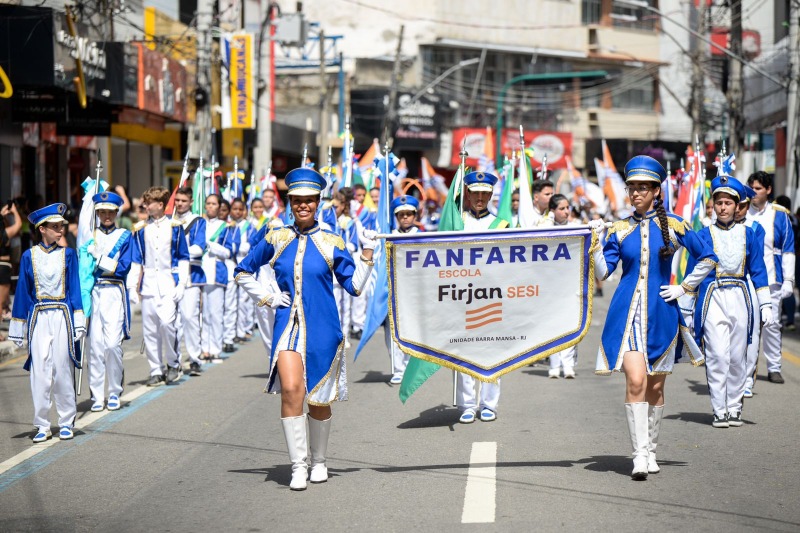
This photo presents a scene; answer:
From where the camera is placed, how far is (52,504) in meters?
7.46

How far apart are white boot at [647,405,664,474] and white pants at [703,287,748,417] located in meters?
2.10

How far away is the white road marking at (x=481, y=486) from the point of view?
22.5ft

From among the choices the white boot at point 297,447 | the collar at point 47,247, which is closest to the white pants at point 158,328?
the collar at point 47,247

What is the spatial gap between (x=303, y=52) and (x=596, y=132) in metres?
18.3

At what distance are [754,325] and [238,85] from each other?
2204cm

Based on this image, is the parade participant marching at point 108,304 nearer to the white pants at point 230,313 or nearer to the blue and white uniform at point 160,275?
the blue and white uniform at point 160,275

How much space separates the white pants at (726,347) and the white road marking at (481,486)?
2.03 meters

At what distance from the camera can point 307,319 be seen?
7883 mm

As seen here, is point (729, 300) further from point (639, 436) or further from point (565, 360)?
point (639, 436)

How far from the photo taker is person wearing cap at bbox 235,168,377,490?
781 centimetres

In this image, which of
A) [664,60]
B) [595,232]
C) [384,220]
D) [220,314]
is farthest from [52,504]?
[664,60]

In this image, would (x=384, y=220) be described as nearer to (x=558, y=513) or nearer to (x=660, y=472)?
(x=660, y=472)

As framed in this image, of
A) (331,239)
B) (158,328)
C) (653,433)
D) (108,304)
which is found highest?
(331,239)

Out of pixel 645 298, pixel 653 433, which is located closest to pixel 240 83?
pixel 645 298
